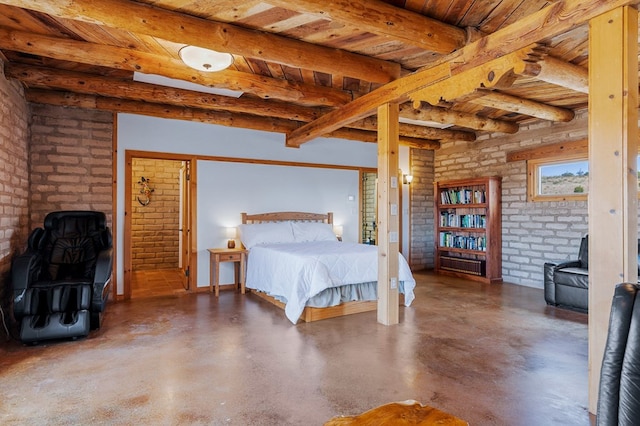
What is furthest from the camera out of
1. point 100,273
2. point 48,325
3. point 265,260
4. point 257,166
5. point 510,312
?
point 257,166

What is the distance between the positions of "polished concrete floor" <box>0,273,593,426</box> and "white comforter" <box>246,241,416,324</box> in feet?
0.96

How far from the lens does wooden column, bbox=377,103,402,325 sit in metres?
3.95

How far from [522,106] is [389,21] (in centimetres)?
306

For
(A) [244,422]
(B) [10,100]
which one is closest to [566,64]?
(A) [244,422]

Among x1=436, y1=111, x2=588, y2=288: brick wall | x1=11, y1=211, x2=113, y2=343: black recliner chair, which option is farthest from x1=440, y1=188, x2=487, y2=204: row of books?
x1=11, y1=211, x2=113, y2=343: black recliner chair

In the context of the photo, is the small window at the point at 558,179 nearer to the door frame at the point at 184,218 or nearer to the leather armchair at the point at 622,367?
the leather armchair at the point at 622,367

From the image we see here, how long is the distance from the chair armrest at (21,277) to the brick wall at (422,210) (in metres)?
6.30

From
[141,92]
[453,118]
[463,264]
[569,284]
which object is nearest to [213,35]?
[141,92]

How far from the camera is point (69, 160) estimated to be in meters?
5.00

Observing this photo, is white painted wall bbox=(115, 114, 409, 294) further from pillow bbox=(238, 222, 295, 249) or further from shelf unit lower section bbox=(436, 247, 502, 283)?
shelf unit lower section bbox=(436, 247, 502, 283)

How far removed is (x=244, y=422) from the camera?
218cm

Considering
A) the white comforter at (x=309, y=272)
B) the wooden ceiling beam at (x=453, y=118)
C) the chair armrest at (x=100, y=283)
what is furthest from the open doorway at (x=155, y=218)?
the wooden ceiling beam at (x=453, y=118)

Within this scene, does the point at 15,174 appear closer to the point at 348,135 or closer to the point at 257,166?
the point at 257,166

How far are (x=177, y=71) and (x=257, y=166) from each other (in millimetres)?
2547
